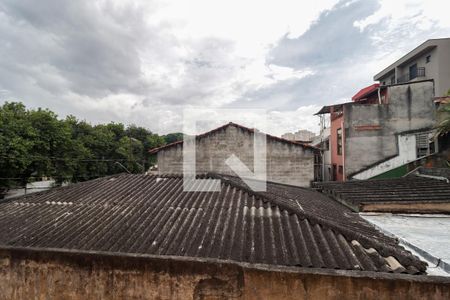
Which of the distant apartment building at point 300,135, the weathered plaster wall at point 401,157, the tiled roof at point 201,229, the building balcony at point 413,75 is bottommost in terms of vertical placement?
the tiled roof at point 201,229

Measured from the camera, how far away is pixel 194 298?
316 cm

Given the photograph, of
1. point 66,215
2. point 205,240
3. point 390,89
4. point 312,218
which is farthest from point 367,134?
point 66,215

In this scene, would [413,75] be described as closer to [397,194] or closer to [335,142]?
[335,142]

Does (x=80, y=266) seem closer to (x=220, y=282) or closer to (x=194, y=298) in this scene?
(x=194, y=298)

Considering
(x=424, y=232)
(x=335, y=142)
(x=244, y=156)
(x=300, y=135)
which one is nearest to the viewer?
(x=424, y=232)

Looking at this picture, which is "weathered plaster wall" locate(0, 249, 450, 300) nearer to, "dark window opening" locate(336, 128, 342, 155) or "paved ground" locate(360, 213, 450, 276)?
"paved ground" locate(360, 213, 450, 276)

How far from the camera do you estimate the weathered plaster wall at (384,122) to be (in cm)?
1416

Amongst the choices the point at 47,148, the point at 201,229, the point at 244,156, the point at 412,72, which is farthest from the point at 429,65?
the point at 47,148

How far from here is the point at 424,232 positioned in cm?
480

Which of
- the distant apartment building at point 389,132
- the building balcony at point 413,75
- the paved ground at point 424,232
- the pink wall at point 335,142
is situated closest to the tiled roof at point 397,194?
the paved ground at point 424,232

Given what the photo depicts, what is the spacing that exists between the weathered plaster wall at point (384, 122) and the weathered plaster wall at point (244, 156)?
3.78m

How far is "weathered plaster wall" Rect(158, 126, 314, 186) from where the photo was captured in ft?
43.2

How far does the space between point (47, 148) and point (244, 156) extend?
15.0m

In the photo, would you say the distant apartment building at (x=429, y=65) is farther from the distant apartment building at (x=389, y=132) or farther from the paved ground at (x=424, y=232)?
the paved ground at (x=424, y=232)
